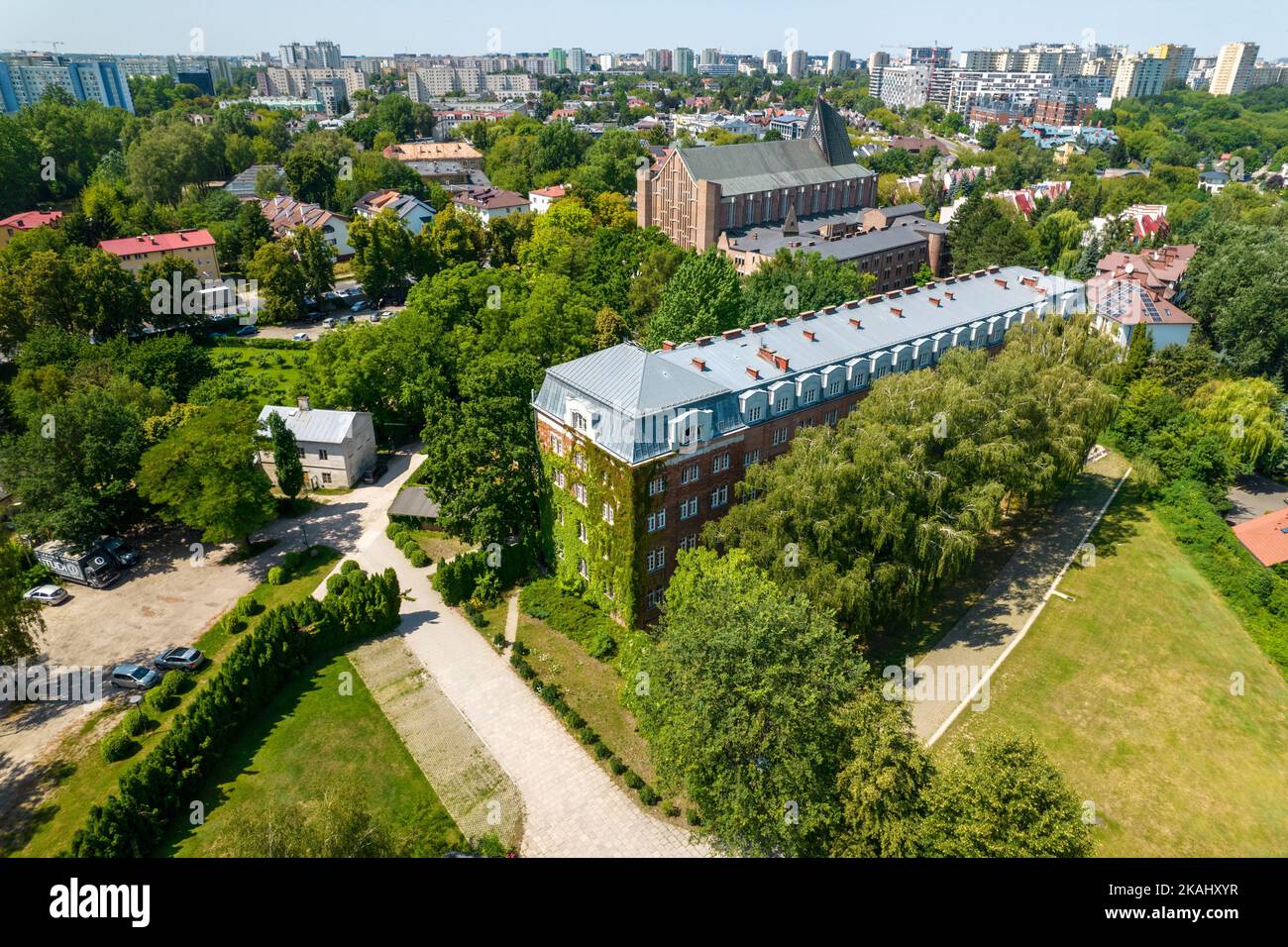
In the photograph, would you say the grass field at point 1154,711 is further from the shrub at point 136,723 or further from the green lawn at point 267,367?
the green lawn at point 267,367

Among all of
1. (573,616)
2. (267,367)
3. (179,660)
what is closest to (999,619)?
(573,616)

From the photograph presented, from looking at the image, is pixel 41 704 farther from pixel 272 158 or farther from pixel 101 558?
pixel 272 158

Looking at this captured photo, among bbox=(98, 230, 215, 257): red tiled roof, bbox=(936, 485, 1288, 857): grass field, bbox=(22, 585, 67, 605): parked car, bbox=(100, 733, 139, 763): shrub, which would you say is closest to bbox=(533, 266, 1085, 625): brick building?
bbox=(936, 485, 1288, 857): grass field

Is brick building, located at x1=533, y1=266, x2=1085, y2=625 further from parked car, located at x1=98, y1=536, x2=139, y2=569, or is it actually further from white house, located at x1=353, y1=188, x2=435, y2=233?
white house, located at x1=353, y1=188, x2=435, y2=233

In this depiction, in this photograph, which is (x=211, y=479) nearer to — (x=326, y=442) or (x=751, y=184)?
(x=326, y=442)

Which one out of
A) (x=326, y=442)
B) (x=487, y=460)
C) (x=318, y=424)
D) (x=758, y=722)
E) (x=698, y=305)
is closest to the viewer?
(x=758, y=722)
